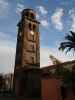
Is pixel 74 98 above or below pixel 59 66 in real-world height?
below

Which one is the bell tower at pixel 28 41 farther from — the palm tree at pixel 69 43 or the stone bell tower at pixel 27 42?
the palm tree at pixel 69 43

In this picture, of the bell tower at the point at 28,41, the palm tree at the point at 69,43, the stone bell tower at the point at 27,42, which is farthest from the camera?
the bell tower at the point at 28,41

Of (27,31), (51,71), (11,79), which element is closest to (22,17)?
(27,31)

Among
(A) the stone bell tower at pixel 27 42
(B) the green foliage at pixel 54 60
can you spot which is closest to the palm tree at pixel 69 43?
(B) the green foliage at pixel 54 60

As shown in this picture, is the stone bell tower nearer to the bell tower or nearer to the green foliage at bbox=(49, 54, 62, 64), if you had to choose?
the bell tower

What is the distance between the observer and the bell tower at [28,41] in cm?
3988

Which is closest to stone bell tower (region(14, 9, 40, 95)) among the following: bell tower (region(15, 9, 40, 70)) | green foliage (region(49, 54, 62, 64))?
bell tower (region(15, 9, 40, 70))

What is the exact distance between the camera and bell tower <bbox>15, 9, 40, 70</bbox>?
1570 inches

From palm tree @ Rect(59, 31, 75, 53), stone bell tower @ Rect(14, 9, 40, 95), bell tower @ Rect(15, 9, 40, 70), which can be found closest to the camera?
palm tree @ Rect(59, 31, 75, 53)

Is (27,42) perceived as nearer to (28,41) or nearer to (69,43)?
(28,41)

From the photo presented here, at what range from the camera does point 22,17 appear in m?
44.1

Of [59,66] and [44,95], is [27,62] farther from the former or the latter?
[44,95]

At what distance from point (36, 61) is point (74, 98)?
29.1 meters

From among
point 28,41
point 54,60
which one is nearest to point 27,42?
point 28,41
